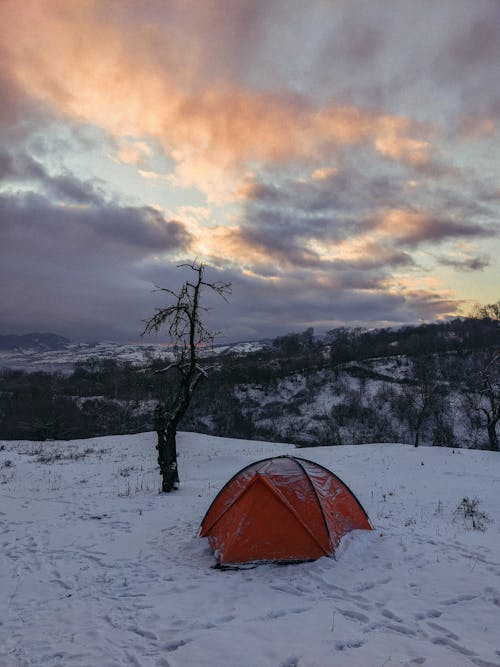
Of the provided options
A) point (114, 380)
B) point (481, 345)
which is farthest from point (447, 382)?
point (114, 380)

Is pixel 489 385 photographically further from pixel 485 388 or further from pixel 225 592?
→ pixel 225 592

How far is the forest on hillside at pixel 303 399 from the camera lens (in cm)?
5806

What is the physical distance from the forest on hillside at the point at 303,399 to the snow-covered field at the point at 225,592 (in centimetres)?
3483

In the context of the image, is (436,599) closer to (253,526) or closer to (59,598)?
(253,526)

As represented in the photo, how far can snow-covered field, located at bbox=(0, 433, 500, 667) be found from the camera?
4.96m

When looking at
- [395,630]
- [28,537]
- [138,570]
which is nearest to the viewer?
[395,630]

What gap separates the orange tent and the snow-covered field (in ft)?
1.04

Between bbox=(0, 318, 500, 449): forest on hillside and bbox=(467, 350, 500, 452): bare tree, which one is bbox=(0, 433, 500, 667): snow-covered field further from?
bbox=(0, 318, 500, 449): forest on hillside

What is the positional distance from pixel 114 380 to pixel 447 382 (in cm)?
7199

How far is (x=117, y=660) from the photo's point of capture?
4793 mm

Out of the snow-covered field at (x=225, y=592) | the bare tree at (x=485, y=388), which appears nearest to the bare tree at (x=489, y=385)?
the bare tree at (x=485, y=388)

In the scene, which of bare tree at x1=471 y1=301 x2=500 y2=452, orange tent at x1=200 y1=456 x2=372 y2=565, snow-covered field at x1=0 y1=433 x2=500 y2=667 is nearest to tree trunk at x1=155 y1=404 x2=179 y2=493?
snow-covered field at x1=0 y1=433 x2=500 y2=667

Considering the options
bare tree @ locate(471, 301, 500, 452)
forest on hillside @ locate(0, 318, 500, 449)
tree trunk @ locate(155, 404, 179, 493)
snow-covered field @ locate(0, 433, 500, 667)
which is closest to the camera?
snow-covered field @ locate(0, 433, 500, 667)

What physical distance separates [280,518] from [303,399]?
Result: 243ft
